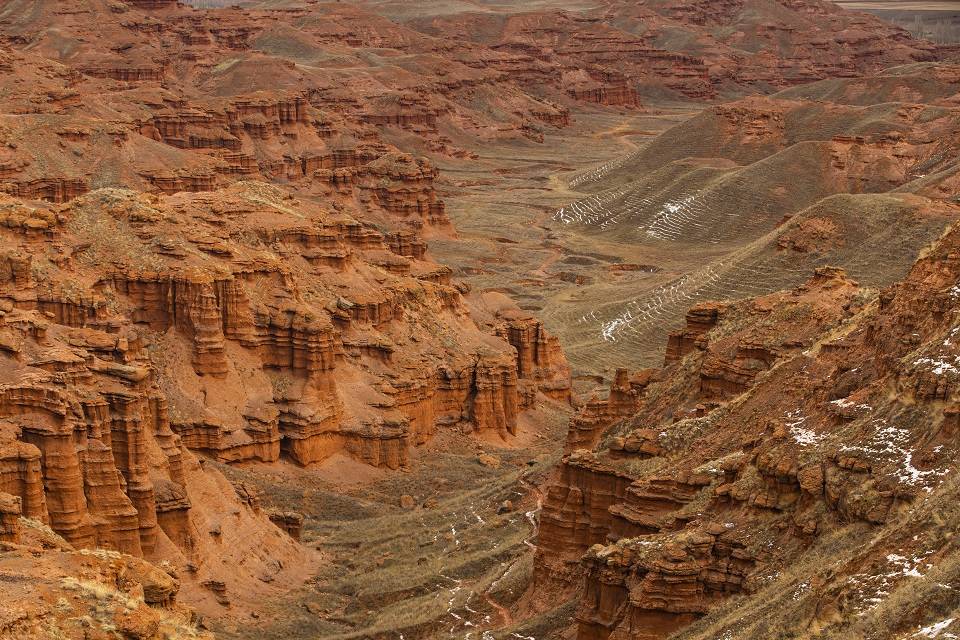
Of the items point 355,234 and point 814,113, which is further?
point 814,113

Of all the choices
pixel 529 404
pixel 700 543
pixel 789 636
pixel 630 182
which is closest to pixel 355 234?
pixel 529 404

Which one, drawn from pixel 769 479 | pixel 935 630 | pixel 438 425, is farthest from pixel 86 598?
pixel 438 425

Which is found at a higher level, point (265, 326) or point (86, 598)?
point (86, 598)

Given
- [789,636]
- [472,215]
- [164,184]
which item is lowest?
[472,215]

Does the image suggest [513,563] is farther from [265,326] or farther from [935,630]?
[935,630]

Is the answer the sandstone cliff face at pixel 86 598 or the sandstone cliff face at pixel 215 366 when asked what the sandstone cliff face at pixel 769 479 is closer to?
the sandstone cliff face at pixel 86 598

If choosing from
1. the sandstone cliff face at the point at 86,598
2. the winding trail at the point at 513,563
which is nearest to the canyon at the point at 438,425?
the sandstone cliff face at the point at 86,598

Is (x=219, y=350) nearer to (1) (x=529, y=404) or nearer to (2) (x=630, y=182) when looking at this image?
(1) (x=529, y=404)

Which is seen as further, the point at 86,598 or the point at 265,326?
the point at 265,326

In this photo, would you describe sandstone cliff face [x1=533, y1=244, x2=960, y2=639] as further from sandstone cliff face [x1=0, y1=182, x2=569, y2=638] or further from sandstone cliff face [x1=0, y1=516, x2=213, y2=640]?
sandstone cliff face [x1=0, y1=182, x2=569, y2=638]
